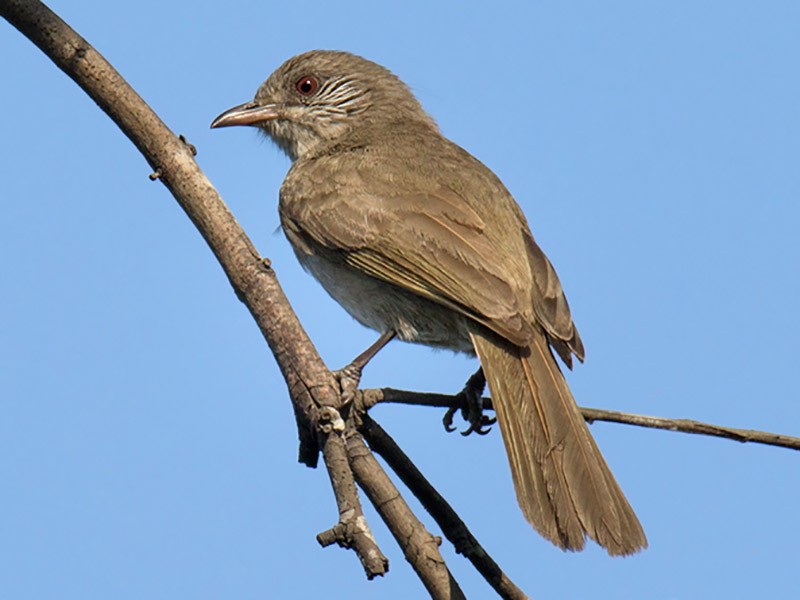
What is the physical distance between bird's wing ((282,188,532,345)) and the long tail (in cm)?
13

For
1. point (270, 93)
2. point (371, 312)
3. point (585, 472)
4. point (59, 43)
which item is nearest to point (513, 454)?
point (585, 472)

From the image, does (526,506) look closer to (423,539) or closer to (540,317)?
(423,539)

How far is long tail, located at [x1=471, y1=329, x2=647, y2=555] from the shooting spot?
4.19m

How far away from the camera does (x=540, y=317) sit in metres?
5.38

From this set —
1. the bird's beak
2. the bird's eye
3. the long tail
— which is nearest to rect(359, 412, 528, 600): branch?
the long tail

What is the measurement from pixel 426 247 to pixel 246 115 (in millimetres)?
2229

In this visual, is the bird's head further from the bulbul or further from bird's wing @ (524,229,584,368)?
bird's wing @ (524,229,584,368)

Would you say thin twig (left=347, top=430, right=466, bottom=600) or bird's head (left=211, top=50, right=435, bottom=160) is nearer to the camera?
thin twig (left=347, top=430, right=466, bottom=600)

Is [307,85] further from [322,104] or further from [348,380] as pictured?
[348,380]

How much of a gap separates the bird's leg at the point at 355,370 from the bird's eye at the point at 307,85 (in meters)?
2.26

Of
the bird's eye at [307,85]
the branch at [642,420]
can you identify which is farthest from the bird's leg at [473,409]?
the bird's eye at [307,85]

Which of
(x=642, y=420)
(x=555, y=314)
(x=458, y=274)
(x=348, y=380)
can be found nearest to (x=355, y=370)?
(x=348, y=380)

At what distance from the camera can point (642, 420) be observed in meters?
4.00

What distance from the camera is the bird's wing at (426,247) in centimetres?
518
